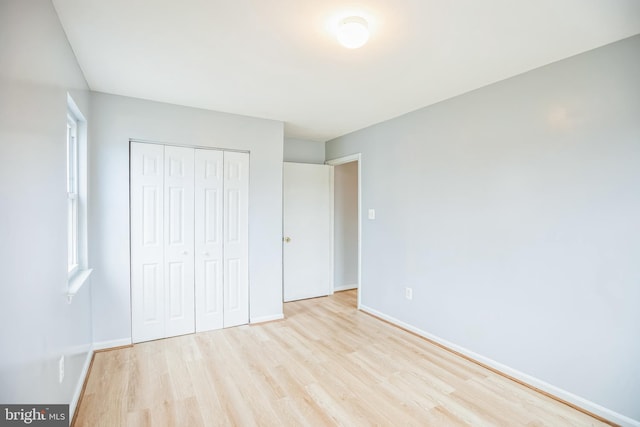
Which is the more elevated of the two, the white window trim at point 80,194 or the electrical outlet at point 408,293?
the white window trim at point 80,194

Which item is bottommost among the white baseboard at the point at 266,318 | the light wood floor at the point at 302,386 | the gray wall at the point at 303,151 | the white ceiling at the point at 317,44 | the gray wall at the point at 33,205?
the light wood floor at the point at 302,386

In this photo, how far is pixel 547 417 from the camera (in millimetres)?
2000

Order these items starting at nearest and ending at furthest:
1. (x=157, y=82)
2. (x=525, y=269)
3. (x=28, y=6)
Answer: (x=28, y=6) → (x=525, y=269) → (x=157, y=82)

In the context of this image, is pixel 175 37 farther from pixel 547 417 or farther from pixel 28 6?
pixel 547 417

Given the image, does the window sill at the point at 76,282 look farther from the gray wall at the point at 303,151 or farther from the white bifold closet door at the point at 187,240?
the gray wall at the point at 303,151

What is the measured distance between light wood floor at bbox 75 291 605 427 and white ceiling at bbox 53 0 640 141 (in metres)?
2.42

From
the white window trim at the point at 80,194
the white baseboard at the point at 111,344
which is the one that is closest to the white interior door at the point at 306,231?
the white baseboard at the point at 111,344

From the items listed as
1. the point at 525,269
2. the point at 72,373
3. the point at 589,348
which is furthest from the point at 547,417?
the point at 72,373

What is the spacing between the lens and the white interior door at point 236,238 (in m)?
3.48

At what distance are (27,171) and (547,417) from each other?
323cm

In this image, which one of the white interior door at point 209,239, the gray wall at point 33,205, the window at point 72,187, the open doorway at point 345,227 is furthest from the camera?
the open doorway at point 345,227

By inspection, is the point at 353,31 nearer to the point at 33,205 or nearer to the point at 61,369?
the point at 33,205

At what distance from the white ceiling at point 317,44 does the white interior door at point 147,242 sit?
2.16 ft

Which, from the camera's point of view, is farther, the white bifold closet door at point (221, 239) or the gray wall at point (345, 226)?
the gray wall at point (345, 226)
